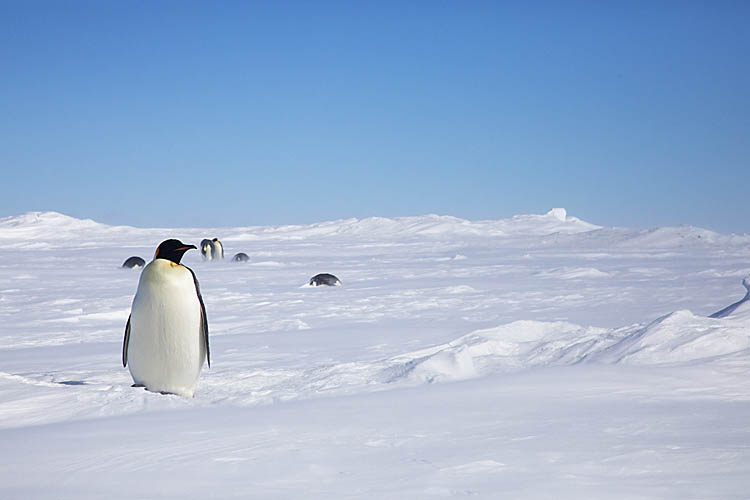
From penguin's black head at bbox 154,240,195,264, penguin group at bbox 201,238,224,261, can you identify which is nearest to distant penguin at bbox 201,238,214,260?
penguin group at bbox 201,238,224,261

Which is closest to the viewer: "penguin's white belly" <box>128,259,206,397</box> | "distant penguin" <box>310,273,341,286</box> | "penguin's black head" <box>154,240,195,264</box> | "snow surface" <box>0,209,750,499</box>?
"snow surface" <box>0,209,750,499</box>

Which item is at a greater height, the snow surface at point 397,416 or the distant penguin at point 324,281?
the distant penguin at point 324,281

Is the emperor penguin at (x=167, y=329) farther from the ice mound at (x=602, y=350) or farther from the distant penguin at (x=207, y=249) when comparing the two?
the distant penguin at (x=207, y=249)

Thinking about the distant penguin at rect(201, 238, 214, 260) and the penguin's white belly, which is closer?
the penguin's white belly

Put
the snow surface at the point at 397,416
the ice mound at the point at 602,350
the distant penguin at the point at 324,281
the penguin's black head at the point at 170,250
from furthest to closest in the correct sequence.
→ the distant penguin at the point at 324,281 → the penguin's black head at the point at 170,250 → the ice mound at the point at 602,350 → the snow surface at the point at 397,416

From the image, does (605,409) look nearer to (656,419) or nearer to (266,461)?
(656,419)

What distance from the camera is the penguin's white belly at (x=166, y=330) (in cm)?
366

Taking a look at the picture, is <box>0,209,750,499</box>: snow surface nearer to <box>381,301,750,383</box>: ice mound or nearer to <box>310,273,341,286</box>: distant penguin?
<box>381,301,750,383</box>: ice mound

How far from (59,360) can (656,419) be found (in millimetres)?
4227

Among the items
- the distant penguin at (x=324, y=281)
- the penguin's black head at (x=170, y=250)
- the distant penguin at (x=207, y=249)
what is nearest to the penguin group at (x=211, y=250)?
the distant penguin at (x=207, y=249)

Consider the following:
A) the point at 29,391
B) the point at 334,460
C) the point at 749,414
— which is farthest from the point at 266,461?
the point at 29,391

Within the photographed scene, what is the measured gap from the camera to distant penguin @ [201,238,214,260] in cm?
1933

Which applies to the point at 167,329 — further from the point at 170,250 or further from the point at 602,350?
the point at 602,350

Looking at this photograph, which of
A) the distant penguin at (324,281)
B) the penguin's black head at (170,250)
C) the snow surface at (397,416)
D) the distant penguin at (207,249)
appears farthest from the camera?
the distant penguin at (207,249)
